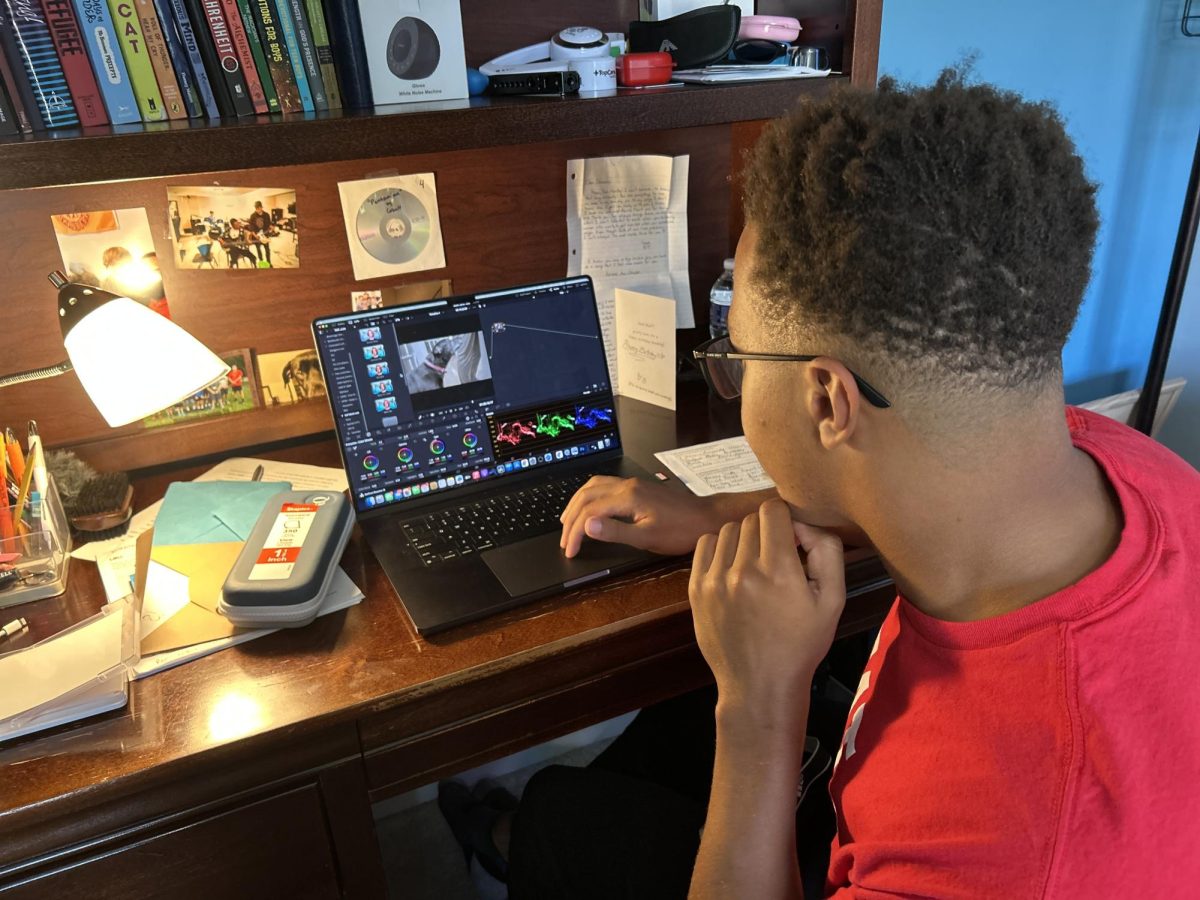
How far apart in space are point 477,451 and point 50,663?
0.54 meters

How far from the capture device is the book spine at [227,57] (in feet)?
3.26

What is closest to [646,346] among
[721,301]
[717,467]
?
[721,301]

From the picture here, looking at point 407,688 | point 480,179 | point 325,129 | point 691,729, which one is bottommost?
point 691,729

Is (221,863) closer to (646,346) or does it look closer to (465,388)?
(465,388)

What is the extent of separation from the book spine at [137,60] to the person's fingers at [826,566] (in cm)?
84

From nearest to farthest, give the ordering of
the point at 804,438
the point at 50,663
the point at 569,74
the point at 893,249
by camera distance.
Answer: the point at 893,249, the point at 804,438, the point at 50,663, the point at 569,74

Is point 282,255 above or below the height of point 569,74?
below

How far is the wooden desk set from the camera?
0.79 meters

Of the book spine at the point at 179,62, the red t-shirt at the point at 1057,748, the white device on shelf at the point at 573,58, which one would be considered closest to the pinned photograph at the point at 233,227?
the book spine at the point at 179,62

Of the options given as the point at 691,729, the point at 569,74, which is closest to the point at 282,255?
the point at 569,74

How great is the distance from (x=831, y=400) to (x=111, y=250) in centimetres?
98

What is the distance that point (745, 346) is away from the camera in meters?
0.80

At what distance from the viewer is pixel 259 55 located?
1.02 m

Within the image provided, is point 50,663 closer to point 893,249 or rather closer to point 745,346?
point 745,346
